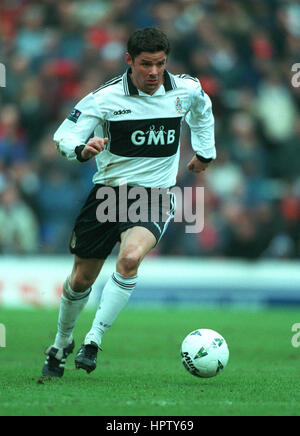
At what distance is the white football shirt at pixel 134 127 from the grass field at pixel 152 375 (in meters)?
1.57

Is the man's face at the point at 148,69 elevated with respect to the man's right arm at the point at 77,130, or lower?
elevated

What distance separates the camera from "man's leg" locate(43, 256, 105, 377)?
6.79 meters

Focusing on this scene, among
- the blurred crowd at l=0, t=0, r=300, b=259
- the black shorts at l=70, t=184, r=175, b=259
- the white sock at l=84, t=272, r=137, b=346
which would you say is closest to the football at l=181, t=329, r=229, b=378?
the white sock at l=84, t=272, r=137, b=346

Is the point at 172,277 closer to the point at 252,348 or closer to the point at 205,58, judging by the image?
the point at 205,58

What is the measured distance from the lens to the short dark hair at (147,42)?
21.6ft

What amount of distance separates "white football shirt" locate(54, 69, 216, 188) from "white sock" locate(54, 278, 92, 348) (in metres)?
0.90

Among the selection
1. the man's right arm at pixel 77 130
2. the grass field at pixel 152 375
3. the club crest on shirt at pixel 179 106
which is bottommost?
the grass field at pixel 152 375

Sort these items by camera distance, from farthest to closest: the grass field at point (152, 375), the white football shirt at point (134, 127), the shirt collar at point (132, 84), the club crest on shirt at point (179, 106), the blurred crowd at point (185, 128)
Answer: the blurred crowd at point (185, 128) < the club crest on shirt at point (179, 106) < the shirt collar at point (132, 84) < the white football shirt at point (134, 127) < the grass field at point (152, 375)

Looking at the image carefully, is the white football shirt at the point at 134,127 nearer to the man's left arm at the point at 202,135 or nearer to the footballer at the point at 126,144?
the footballer at the point at 126,144

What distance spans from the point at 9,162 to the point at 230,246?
390cm

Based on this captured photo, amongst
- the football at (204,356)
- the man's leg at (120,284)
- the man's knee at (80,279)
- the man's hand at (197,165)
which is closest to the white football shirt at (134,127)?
the man's hand at (197,165)

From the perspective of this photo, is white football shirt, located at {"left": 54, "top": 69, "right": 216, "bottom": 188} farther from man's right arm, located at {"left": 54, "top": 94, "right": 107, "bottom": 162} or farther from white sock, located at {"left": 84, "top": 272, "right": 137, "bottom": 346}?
white sock, located at {"left": 84, "top": 272, "right": 137, "bottom": 346}

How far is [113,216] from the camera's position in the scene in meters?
6.82

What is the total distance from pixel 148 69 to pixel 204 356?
7.16 feet
